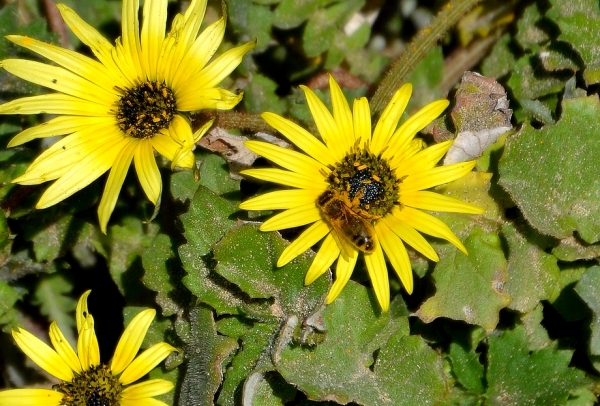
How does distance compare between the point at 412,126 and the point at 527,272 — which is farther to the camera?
the point at 527,272

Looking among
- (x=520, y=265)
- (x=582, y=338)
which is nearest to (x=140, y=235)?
(x=520, y=265)

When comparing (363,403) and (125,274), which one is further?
(125,274)


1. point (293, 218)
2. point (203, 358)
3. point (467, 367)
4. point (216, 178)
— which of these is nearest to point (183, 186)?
point (216, 178)

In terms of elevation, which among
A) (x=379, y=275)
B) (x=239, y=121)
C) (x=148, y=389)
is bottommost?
(x=148, y=389)

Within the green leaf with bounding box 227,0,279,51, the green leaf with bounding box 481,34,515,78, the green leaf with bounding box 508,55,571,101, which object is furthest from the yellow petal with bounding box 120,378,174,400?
the green leaf with bounding box 481,34,515,78

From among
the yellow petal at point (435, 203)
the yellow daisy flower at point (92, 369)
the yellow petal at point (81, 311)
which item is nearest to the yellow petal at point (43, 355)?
the yellow daisy flower at point (92, 369)

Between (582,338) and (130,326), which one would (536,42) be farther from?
(130,326)

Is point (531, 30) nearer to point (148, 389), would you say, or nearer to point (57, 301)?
point (148, 389)
